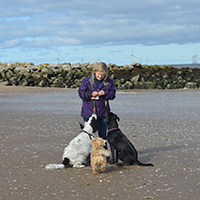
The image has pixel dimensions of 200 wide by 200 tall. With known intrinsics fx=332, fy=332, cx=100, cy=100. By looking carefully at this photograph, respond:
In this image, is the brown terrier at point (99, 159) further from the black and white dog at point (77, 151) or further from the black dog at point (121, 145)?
the black dog at point (121, 145)

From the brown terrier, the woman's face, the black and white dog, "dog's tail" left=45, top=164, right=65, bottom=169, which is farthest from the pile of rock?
the brown terrier

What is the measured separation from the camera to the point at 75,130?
35.1ft

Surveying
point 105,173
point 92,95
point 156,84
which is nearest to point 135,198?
point 105,173

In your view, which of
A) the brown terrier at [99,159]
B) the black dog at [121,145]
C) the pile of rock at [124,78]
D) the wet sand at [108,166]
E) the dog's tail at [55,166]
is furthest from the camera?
the pile of rock at [124,78]

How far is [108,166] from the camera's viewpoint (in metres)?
6.90

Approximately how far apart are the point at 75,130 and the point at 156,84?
20.5 meters

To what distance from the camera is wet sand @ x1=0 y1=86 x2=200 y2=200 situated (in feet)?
17.6

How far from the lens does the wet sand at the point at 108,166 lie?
5355mm

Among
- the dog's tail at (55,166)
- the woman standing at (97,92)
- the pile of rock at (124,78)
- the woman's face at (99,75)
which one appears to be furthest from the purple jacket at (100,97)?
the pile of rock at (124,78)

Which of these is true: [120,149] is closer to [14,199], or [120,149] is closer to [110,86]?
[110,86]

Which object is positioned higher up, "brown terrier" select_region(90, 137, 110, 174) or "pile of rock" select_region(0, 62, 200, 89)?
"pile of rock" select_region(0, 62, 200, 89)

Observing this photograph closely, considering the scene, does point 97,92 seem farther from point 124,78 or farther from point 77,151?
point 124,78

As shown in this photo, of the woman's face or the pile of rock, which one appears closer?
the woman's face

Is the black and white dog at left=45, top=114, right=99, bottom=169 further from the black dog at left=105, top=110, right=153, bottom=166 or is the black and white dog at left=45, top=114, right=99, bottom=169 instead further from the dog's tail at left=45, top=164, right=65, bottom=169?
the black dog at left=105, top=110, right=153, bottom=166
